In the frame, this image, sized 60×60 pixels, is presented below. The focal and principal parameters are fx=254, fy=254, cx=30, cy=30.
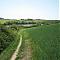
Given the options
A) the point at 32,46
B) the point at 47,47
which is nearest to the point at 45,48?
the point at 47,47

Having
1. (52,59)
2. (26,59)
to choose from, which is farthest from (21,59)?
(52,59)

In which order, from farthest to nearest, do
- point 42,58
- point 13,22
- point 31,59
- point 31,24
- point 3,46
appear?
point 31,24
point 13,22
point 3,46
point 31,59
point 42,58

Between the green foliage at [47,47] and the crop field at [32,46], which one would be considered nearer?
the green foliage at [47,47]

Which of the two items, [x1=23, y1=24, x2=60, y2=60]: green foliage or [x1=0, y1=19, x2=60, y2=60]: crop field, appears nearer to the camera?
[x1=23, y1=24, x2=60, y2=60]: green foliage

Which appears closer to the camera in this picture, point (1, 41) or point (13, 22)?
point (1, 41)

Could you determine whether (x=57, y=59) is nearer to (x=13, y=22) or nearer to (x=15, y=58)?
(x=15, y=58)

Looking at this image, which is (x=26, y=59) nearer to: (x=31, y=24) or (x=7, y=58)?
(x=7, y=58)

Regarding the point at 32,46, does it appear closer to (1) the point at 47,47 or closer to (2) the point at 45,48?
(1) the point at 47,47

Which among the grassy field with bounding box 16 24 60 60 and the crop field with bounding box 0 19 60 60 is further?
the crop field with bounding box 0 19 60 60

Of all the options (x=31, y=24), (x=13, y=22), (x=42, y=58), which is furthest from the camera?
(x=31, y=24)

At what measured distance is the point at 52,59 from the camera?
1606cm

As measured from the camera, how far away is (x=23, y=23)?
83.5 m

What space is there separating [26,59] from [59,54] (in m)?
2.87

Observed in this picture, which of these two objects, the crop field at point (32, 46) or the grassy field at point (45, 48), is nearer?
the grassy field at point (45, 48)
